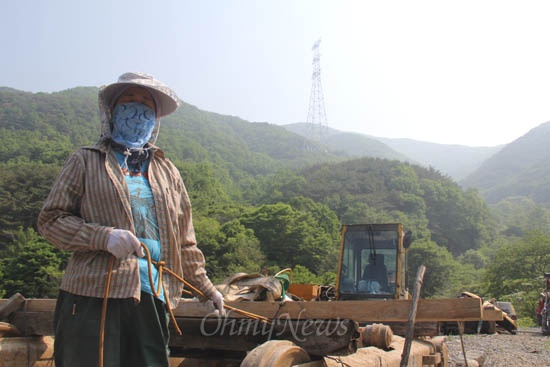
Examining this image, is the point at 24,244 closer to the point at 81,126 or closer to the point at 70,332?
the point at 70,332

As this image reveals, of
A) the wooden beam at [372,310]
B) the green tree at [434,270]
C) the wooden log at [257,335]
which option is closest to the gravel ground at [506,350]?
the wooden beam at [372,310]

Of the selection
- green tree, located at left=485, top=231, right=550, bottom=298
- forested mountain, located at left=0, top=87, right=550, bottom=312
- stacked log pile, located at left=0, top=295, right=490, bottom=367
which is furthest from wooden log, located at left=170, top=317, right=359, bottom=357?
green tree, located at left=485, top=231, right=550, bottom=298

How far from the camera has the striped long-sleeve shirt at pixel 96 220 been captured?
7.36 feet

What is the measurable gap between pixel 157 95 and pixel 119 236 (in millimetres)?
879

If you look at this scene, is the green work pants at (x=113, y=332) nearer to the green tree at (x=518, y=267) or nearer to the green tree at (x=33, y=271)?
the green tree at (x=518, y=267)

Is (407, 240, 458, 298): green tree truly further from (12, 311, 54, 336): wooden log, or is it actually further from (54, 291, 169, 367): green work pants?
(54, 291, 169, 367): green work pants

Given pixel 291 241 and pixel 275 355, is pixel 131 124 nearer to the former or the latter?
pixel 275 355

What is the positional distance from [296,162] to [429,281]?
10777 centimetres

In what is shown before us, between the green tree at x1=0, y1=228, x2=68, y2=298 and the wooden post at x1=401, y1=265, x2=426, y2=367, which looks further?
the green tree at x1=0, y1=228, x2=68, y2=298

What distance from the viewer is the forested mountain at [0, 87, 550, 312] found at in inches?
1900

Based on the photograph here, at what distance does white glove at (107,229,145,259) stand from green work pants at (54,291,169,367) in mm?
238

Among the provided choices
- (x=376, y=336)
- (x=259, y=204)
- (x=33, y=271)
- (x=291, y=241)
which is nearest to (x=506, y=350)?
(x=376, y=336)

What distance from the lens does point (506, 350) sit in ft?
39.1

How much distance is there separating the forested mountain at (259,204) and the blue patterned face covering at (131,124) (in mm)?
24944
